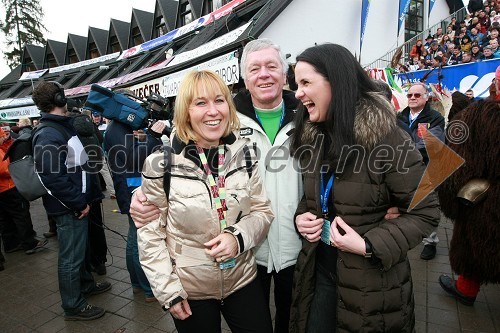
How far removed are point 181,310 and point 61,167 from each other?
208 centimetres

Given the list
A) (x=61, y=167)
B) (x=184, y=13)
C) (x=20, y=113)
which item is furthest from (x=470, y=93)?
(x=20, y=113)

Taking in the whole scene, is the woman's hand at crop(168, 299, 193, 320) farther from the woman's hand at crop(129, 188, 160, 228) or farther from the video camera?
the video camera

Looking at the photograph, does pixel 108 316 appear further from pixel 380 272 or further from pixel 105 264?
pixel 380 272

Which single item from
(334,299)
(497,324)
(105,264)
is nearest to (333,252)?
(334,299)

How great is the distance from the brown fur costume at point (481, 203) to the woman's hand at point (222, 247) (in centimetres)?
211

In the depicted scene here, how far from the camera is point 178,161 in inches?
64.7

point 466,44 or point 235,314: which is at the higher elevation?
point 466,44

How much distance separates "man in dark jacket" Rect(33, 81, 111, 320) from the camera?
2.90 meters

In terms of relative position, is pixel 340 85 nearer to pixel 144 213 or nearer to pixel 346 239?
pixel 346 239

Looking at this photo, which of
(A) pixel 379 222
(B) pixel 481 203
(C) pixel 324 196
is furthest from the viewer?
(B) pixel 481 203

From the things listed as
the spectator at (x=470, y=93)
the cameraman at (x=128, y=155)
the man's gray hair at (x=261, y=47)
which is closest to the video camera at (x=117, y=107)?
the cameraman at (x=128, y=155)

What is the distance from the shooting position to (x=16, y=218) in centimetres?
525

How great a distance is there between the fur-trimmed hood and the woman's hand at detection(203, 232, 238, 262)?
2.72 ft

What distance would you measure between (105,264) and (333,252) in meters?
3.89
